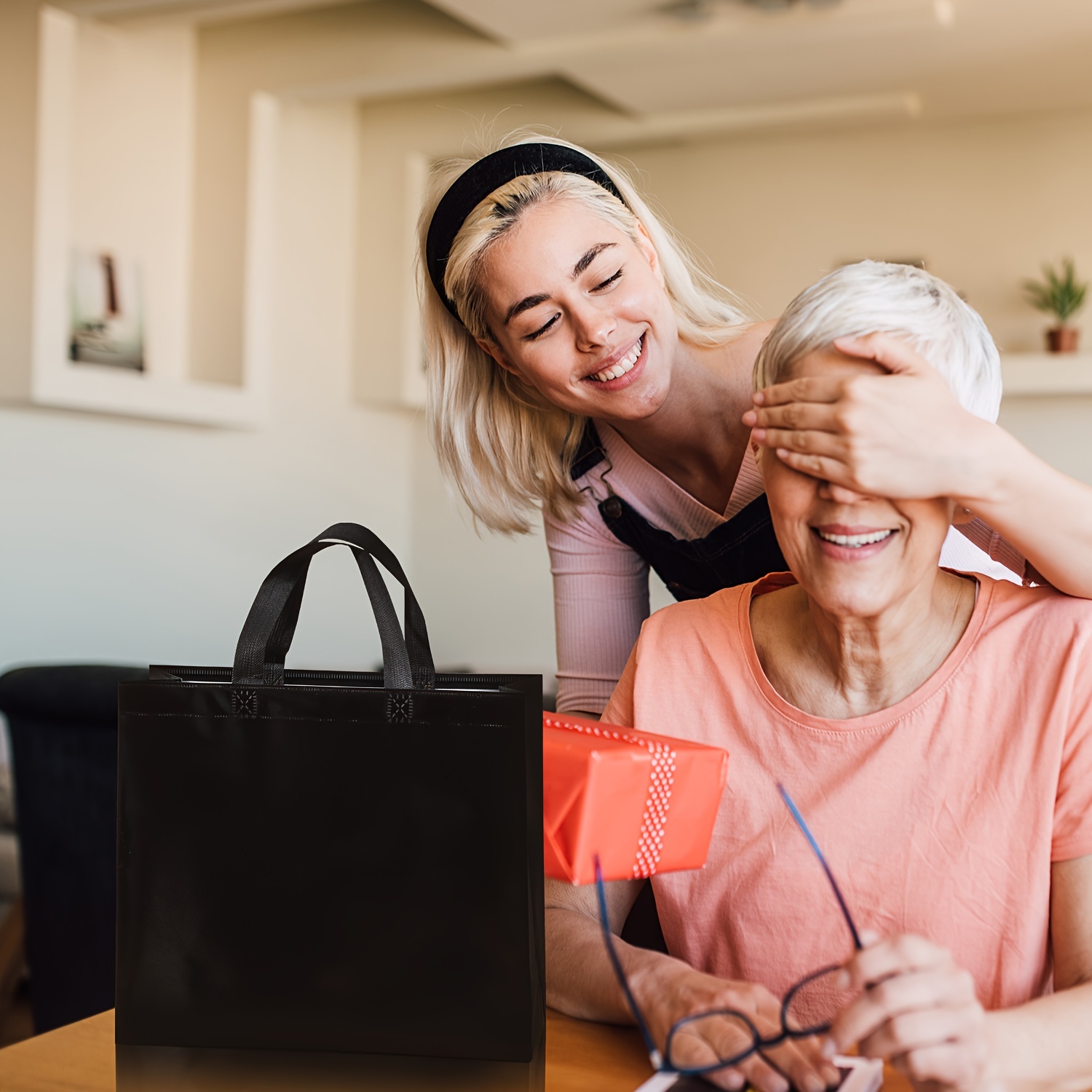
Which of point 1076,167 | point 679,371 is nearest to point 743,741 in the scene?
point 679,371

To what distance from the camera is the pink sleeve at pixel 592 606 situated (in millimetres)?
1597

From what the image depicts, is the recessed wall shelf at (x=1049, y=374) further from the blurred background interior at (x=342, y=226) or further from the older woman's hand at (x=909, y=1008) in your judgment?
the older woman's hand at (x=909, y=1008)

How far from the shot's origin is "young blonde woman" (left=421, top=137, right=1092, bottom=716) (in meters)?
1.39

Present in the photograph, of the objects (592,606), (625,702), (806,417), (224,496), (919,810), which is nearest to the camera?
(806,417)

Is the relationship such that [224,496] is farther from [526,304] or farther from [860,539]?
[860,539]

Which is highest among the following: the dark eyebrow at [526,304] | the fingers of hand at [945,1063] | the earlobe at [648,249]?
the earlobe at [648,249]

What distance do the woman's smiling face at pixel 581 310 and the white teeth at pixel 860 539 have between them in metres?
0.50

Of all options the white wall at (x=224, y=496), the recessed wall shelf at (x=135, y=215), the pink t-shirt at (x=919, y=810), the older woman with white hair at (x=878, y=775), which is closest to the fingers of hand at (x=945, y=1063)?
the older woman with white hair at (x=878, y=775)

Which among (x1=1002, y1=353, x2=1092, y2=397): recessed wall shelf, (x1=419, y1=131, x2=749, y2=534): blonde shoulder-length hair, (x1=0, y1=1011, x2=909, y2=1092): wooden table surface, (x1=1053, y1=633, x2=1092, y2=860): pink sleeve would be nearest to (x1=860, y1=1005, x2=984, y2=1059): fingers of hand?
(x1=0, y1=1011, x2=909, y2=1092): wooden table surface

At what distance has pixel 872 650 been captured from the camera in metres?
1.05

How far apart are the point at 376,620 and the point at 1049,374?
3.75 metres

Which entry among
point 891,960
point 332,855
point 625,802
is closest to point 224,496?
point 332,855

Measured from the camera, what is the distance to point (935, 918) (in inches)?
39.3

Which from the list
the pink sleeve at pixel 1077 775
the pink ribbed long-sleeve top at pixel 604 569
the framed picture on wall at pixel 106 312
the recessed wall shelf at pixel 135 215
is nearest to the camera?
the pink sleeve at pixel 1077 775
